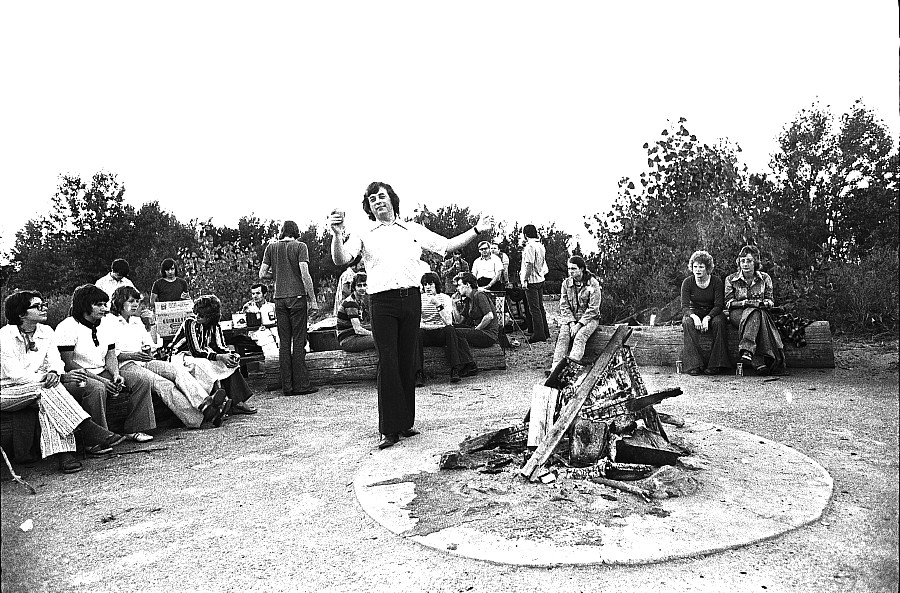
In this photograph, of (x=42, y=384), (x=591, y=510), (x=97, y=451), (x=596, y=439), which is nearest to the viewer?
(x=591, y=510)

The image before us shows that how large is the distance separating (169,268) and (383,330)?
6273 mm

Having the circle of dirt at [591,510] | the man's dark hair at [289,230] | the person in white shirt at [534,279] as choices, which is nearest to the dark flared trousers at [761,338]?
the circle of dirt at [591,510]

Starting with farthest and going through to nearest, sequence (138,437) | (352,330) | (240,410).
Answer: (352,330) < (240,410) < (138,437)

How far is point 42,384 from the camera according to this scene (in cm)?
510

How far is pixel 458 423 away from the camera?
236 inches

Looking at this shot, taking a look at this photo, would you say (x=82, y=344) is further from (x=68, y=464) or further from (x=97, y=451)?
(x=68, y=464)

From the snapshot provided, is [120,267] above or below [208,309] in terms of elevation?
above

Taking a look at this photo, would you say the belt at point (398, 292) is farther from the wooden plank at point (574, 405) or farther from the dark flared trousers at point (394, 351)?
the wooden plank at point (574, 405)

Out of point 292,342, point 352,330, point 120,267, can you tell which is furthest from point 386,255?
point 120,267

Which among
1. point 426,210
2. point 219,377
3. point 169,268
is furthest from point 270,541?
point 426,210

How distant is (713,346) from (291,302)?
4655 millimetres

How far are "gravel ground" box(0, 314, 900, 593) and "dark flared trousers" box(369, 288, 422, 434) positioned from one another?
8.8 inches

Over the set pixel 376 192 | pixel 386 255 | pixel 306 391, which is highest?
pixel 376 192

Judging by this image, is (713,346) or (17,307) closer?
(17,307)
